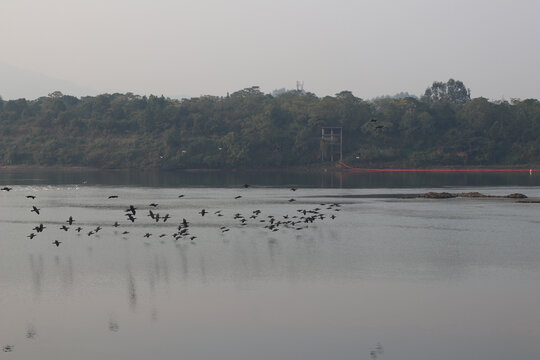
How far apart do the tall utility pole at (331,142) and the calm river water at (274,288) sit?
10579cm

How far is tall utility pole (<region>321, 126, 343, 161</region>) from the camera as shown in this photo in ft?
535

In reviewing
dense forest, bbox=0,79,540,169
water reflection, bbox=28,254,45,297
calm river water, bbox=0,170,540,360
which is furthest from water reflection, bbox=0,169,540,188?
water reflection, bbox=28,254,45,297

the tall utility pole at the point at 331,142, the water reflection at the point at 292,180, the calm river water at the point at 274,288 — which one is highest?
the tall utility pole at the point at 331,142

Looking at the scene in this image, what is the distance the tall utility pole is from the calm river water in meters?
106

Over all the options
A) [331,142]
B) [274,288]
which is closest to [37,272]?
[274,288]

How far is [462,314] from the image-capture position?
25.8 m

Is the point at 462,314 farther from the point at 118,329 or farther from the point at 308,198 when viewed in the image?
the point at 308,198

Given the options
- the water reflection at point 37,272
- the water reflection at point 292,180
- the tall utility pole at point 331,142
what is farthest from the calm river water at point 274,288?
the tall utility pole at point 331,142

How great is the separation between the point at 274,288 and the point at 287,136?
136635mm

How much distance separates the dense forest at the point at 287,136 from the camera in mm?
161125

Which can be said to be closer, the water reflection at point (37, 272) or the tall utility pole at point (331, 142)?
the water reflection at point (37, 272)

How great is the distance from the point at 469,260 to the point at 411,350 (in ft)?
53.6

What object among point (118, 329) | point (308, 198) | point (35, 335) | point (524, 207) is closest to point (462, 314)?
point (118, 329)

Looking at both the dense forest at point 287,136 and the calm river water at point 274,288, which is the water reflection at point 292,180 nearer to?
the dense forest at point 287,136
